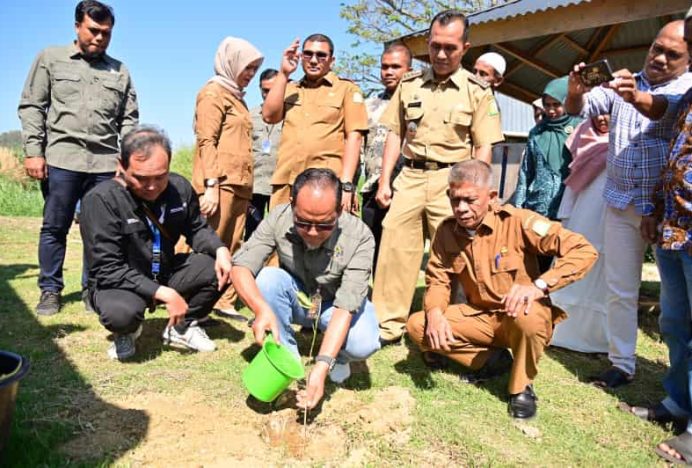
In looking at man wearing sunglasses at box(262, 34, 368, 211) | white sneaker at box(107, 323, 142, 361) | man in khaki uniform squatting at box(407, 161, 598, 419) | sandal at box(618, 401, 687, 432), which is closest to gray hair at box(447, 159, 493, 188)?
man in khaki uniform squatting at box(407, 161, 598, 419)

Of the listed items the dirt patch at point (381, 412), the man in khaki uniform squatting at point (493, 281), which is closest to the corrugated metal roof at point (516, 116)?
the man in khaki uniform squatting at point (493, 281)

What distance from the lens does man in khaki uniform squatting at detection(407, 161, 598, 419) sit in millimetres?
2789

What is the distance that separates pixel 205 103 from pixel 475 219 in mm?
2075

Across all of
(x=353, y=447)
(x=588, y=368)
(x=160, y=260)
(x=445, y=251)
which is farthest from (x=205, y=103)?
(x=588, y=368)

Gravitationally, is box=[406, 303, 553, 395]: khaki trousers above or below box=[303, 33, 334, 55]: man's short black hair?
below

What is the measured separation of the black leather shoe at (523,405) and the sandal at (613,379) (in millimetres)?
708

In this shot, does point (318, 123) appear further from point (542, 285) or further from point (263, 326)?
point (542, 285)

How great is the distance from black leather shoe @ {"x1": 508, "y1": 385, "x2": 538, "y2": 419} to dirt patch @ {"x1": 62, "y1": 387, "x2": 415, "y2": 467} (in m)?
0.52

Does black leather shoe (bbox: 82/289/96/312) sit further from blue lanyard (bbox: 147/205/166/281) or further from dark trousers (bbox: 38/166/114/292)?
blue lanyard (bbox: 147/205/166/281)

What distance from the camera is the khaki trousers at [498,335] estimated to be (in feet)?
9.18

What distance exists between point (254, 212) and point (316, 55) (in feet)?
6.19

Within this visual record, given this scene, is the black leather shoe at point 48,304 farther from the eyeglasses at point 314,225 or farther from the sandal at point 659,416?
the sandal at point 659,416

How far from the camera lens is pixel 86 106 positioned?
3965 mm

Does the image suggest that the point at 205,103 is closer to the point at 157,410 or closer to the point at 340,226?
the point at 340,226
